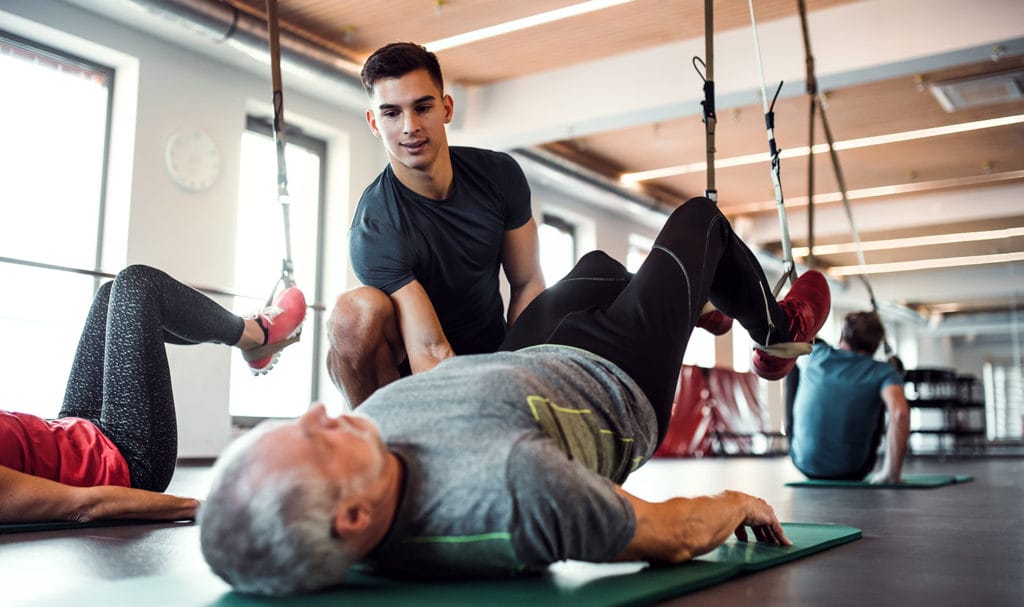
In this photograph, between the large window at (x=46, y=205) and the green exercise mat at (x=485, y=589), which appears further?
the large window at (x=46, y=205)

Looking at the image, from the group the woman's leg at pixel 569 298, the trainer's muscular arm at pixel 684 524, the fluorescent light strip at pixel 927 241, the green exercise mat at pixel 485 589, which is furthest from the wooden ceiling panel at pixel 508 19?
the fluorescent light strip at pixel 927 241

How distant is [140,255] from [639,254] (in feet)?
23.4

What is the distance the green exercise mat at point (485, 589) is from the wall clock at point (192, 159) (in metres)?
4.60

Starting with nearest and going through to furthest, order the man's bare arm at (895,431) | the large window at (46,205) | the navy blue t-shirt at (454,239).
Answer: the navy blue t-shirt at (454,239), the man's bare arm at (895,431), the large window at (46,205)

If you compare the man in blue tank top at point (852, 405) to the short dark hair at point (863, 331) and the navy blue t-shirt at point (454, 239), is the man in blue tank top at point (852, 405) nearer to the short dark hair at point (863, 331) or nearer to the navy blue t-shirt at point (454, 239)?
the short dark hair at point (863, 331)

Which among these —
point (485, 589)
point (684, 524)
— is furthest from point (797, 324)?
point (485, 589)

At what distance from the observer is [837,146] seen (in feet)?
27.6

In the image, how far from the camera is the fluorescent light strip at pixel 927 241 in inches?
451

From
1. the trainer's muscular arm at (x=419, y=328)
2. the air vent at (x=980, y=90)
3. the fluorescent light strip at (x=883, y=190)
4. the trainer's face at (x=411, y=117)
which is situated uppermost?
the air vent at (x=980, y=90)

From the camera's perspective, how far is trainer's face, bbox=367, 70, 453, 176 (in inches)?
96.3

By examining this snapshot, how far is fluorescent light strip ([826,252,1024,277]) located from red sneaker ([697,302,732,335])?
1110 centimetres

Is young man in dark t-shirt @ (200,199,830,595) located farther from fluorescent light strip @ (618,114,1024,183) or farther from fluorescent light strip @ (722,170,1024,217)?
fluorescent light strip @ (722,170,1024,217)

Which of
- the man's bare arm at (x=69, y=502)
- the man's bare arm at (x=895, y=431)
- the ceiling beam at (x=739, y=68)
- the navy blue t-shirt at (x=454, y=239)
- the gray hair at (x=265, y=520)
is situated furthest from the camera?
the ceiling beam at (x=739, y=68)

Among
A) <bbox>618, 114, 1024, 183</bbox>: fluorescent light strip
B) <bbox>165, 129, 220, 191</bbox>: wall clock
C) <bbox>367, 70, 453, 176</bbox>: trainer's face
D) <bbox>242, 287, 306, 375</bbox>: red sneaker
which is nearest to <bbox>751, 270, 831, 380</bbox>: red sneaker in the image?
<bbox>367, 70, 453, 176</bbox>: trainer's face
